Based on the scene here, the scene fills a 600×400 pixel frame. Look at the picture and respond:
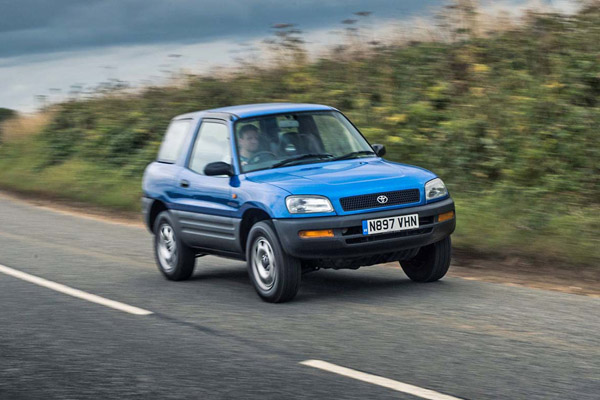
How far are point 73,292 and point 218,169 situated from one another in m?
2.06

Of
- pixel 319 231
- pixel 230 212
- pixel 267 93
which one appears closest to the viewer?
pixel 319 231

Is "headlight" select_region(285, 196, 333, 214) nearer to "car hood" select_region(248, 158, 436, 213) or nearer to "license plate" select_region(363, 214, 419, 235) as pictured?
"car hood" select_region(248, 158, 436, 213)

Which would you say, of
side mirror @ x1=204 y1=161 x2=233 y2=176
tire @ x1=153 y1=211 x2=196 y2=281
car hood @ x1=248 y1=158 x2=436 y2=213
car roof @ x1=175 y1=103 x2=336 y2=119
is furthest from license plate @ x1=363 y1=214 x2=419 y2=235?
tire @ x1=153 y1=211 x2=196 y2=281

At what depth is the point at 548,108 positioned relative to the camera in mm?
13539

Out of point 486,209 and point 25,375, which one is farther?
point 486,209

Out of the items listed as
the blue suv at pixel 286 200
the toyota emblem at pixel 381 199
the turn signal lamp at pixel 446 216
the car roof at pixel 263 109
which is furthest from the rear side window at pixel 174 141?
the turn signal lamp at pixel 446 216

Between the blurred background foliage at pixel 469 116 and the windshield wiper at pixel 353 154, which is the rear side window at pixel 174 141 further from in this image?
the blurred background foliage at pixel 469 116

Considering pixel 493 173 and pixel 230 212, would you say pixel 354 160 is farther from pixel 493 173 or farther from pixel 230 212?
pixel 493 173

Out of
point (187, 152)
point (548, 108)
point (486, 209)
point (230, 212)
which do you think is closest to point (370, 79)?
point (548, 108)

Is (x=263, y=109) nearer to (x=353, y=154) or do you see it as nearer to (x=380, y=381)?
(x=353, y=154)

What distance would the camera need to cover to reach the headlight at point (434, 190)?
838cm

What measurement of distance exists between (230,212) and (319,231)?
122 cm

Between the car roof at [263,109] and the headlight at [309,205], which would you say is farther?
the car roof at [263,109]

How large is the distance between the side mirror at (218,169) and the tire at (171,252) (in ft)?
4.16
